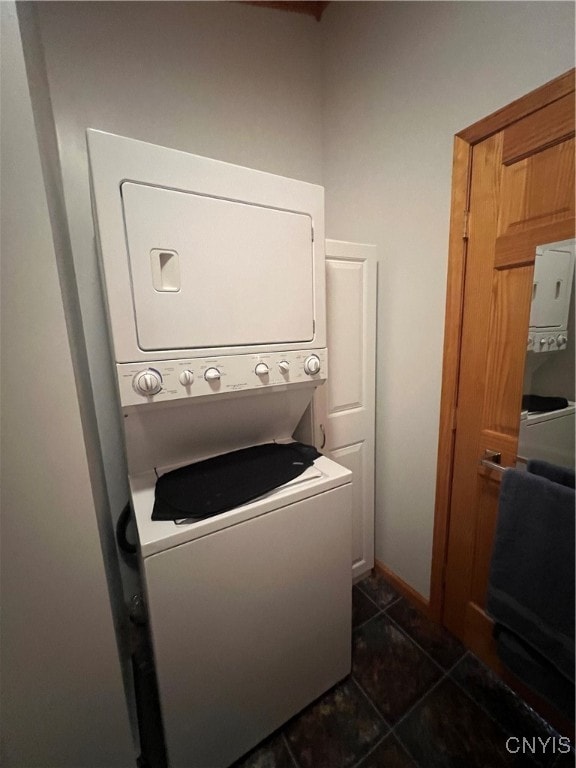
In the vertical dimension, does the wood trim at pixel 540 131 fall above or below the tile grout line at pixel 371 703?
above

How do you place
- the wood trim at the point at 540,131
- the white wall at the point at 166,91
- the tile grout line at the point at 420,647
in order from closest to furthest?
the wood trim at the point at 540,131 < the white wall at the point at 166,91 < the tile grout line at the point at 420,647

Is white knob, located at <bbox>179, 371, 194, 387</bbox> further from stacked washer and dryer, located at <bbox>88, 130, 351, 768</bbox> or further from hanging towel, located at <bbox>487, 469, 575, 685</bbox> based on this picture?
hanging towel, located at <bbox>487, 469, 575, 685</bbox>

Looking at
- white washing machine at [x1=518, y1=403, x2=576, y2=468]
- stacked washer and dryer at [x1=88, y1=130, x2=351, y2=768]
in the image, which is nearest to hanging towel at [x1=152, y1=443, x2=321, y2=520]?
stacked washer and dryer at [x1=88, y1=130, x2=351, y2=768]

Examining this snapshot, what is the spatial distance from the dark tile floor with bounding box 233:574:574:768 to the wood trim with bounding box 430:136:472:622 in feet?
0.96

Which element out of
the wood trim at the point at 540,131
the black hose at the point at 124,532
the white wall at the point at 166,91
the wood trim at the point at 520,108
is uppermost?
the white wall at the point at 166,91

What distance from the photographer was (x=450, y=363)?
1452mm

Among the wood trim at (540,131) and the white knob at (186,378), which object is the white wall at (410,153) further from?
the white knob at (186,378)

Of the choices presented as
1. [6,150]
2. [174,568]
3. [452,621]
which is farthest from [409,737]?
[6,150]

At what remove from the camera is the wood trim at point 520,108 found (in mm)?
994

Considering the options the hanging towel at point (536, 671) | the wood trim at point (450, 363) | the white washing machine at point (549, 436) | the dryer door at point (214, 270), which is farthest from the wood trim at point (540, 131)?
the hanging towel at point (536, 671)

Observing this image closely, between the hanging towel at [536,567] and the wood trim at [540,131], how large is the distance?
45.1 inches

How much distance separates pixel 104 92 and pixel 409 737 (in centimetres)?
308

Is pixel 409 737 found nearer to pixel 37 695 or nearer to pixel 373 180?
pixel 37 695

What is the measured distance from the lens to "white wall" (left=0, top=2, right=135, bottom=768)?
28.0 inches
